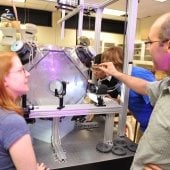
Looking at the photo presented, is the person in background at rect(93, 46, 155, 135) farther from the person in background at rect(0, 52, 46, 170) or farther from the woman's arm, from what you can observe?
the woman's arm

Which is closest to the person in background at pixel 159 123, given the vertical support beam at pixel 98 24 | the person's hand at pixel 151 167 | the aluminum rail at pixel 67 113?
the person's hand at pixel 151 167

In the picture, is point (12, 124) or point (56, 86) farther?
point (56, 86)

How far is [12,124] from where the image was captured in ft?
2.95

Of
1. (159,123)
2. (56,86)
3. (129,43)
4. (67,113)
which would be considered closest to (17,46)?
(56,86)

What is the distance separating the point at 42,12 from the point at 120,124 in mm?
6738

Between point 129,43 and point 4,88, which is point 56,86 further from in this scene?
point 129,43

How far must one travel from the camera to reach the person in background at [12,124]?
89 cm

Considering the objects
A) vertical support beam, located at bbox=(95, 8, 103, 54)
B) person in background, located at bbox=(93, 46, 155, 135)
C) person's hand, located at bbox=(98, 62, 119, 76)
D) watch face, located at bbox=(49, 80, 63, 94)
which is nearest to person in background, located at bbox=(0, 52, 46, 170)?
watch face, located at bbox=(49, 80, 63, 94)

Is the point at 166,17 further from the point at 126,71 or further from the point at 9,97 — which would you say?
the point at 9,97

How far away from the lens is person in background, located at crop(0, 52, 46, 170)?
89 cm

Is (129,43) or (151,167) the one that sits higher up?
(129,43)

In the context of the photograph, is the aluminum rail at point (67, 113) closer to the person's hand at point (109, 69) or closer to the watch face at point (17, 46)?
A: the person's hand at point (109, 69)

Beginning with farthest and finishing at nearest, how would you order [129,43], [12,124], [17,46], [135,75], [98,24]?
[98,24]
[135,75]
[129,43]
[17,46]
[12,124]

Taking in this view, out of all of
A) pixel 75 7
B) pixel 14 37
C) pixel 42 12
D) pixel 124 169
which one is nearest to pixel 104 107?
pixel 124 169
